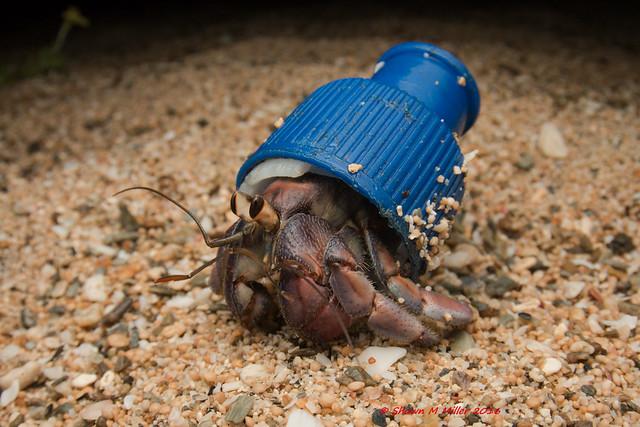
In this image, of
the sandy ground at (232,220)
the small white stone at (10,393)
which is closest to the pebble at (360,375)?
the sandy ground at (232,220)

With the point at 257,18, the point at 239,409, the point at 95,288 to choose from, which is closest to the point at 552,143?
the point at 239,409

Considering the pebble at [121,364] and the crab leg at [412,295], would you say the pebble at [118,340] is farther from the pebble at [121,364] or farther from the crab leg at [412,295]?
the crab leg at [412,295]

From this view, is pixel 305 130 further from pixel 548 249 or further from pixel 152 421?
pixel 548 249

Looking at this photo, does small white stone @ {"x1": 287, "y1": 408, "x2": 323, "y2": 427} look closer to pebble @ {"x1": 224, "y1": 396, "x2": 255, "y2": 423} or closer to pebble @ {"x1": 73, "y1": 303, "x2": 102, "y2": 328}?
pebble @ {"x1": 224, "y1": 396, "x2": 255, "y2": 423}

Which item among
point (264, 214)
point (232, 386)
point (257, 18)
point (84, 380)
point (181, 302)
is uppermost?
point (264, 214)

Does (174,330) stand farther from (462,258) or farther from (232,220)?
(462,258)

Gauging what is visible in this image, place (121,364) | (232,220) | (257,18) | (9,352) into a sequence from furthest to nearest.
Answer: (257,18), (232,220), (9,352), (121,364)

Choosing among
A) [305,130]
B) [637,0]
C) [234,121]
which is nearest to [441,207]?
[305,130]
